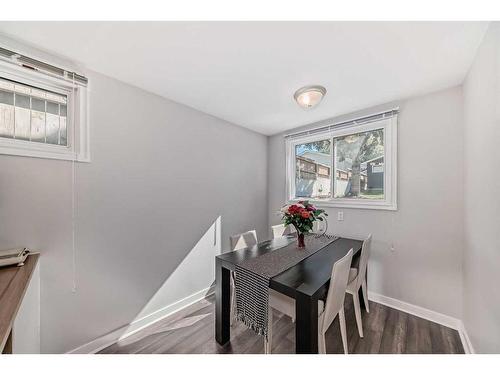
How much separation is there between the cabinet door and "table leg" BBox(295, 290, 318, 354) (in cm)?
144

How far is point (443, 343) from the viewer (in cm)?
161

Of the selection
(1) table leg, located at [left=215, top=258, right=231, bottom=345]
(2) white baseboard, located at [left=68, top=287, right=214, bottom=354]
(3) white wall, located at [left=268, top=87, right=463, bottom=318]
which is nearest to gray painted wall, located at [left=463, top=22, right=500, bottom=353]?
(3) white wall, located at [left=268, top=87, right=463, bottom=318]

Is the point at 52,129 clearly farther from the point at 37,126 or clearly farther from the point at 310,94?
the point at 310,94

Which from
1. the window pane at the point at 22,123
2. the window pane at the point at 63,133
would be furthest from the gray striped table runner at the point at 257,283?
the window pane at the point at 22,123

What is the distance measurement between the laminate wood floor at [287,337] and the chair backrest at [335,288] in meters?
0.56

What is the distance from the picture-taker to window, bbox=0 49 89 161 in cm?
129

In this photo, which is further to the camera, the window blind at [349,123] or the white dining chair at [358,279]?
the window blind at [349,123]

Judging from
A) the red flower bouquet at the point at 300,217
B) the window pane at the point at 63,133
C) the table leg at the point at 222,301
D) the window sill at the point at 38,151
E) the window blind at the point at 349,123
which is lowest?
the table leg at the point at 222,301

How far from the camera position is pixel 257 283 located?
4.42 ft

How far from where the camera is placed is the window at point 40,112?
129 cm

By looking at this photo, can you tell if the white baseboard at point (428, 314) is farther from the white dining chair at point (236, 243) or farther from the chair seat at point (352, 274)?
the white dining chair at point (236, 243)
